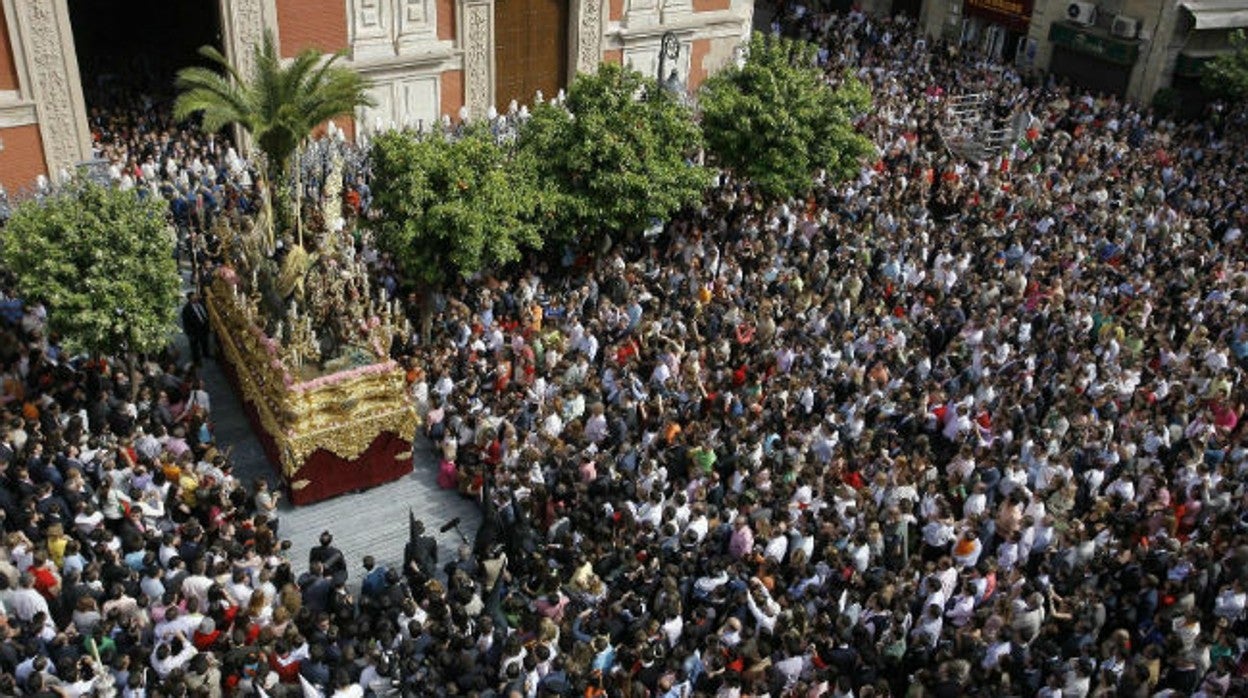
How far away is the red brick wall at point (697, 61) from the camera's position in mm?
30913

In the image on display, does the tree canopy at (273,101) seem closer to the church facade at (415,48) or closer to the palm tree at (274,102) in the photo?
the palm tree at (274,102)

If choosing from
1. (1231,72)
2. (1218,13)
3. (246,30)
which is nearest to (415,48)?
(246,30)

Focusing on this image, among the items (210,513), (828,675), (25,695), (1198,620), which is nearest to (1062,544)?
(1198,620)

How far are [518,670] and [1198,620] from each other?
23.5 feet

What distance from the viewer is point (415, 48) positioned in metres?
26.1

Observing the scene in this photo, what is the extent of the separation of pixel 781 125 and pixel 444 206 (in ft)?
24.3

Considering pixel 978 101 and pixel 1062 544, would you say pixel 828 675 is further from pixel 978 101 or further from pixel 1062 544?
pixel 978 101

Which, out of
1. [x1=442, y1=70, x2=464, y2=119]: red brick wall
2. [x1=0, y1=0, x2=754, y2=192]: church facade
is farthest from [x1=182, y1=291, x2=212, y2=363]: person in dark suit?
[x1=442, y1=70, x2=464, y2=119]: red brick wall

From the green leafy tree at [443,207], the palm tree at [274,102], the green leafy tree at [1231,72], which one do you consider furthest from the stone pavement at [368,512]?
the green leafy tree at [1231,72]

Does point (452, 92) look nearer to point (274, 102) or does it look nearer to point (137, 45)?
point (274, 102)

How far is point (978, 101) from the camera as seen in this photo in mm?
30172

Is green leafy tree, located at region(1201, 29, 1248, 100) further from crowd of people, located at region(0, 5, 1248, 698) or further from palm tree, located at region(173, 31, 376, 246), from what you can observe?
palm tree, located at region(173, 31, 376, 246)

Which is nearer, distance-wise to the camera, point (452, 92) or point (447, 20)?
point (447, 20)

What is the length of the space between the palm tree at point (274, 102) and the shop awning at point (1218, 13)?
25.1 metres
